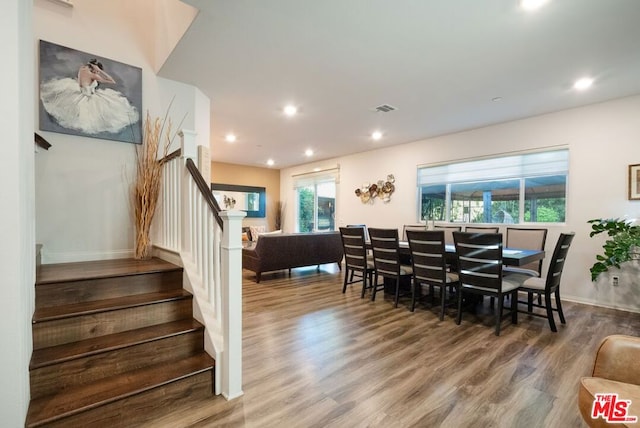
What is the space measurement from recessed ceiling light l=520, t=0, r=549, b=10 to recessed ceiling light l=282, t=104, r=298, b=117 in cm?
268

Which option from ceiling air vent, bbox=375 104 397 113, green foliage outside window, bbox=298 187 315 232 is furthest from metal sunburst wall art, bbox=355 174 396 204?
ceiling air vent, bbox=375 104 397 113

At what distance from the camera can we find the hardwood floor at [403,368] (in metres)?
1.70

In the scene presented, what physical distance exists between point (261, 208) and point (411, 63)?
22.5 ft

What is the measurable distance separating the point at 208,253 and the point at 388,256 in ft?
8.00

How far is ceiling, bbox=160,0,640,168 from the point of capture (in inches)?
85.4

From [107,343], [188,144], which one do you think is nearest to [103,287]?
[107,343]

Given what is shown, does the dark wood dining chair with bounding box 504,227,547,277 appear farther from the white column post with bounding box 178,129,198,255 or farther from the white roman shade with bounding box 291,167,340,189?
the white roman shade with bounding box 291,167,340,189

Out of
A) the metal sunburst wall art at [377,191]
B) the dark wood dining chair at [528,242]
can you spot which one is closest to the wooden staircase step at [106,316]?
the dark wood dining chair at [528,242]

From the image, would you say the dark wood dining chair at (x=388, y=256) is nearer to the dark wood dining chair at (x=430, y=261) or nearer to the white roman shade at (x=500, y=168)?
the dark wood dining chair at (x=430, y=261)

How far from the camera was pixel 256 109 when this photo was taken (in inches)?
165

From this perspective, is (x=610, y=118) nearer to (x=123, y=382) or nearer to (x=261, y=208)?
(x=123, y=382)

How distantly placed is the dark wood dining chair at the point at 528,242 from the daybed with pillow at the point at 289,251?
117 inches

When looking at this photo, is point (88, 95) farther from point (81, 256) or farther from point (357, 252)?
point (357, 252)

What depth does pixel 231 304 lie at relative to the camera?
183 centimetres
